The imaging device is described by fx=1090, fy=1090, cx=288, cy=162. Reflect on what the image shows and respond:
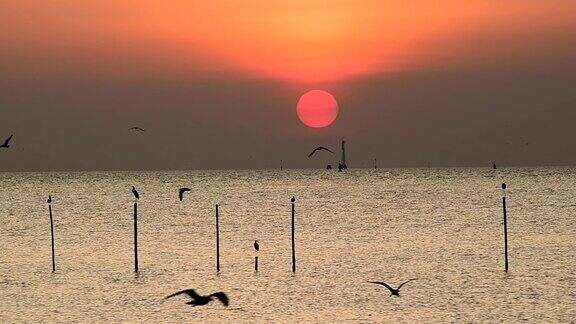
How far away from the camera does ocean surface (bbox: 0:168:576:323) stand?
48094 mm

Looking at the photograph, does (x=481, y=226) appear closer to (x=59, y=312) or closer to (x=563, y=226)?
(x=563, y=226)

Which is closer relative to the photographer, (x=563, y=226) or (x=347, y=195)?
(x=563, y=226)

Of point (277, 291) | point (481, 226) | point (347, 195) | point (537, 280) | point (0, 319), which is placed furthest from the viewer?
point (347, 195)

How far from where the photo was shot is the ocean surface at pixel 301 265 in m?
48.1

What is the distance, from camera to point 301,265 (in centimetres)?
6769

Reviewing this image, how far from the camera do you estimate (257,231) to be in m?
101

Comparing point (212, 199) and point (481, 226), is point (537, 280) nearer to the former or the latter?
point (481, 226)

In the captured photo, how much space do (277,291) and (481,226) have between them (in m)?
56.1

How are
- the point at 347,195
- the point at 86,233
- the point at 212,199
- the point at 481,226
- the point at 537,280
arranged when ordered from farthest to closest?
the point at 347,195 → the point at 212,199 → the point at 481,226 → the point at 86,233 → the point at 537,280

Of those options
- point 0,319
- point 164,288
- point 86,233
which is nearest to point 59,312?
point 0,319

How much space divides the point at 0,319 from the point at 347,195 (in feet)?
458

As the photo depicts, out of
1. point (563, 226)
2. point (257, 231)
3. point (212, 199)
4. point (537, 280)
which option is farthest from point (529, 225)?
point (212, 199)

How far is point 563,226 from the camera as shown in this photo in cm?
10306

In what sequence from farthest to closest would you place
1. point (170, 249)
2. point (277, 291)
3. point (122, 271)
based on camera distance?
point (170, 249)
point (122, 271)
point (277, 291)
